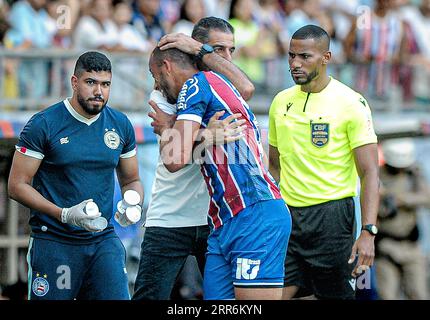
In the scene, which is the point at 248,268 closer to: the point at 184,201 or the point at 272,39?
the point at 184,201

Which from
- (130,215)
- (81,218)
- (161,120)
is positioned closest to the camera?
(161,120)

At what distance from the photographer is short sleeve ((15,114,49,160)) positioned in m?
8.33

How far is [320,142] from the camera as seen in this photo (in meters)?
8.96

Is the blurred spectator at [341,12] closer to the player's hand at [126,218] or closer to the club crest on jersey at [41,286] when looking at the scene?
the player's hand at [126,218]

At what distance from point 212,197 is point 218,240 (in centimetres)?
31

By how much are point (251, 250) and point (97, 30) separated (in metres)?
7.08

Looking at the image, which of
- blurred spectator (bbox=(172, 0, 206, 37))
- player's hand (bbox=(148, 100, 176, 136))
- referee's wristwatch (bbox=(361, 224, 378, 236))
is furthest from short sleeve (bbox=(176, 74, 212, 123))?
blurred spectator (bbox=(172, 0, 206, 37))

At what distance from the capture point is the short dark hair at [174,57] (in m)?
8.02

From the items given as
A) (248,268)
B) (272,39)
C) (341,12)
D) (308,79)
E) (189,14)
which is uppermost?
(341,12)

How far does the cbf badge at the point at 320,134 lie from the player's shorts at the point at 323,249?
503 mm

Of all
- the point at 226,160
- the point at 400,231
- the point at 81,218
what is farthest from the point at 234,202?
the point at 400,231

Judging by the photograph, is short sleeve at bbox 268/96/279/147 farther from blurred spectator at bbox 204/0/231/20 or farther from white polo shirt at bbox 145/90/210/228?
blurred spectator at bbox 204/0/231/20
